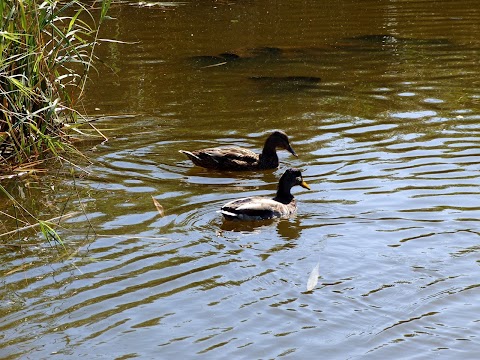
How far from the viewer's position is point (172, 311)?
7.05m

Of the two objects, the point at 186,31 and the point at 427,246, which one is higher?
the point at 186,31

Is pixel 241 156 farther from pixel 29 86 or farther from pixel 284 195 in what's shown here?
pixel 29 86

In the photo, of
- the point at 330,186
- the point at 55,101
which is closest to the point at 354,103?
the point at 330,186

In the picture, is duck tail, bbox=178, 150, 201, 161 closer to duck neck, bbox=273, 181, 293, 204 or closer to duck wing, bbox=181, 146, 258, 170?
duck wing, bbox=181, 146, 258, 170

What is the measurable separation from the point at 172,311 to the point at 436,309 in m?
1.89

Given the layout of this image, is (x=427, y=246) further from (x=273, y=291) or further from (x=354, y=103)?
(x=354, y=103)

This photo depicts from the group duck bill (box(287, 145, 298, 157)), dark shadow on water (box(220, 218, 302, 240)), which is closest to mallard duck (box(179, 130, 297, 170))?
duck bill (box(287, 145, 298, 157))

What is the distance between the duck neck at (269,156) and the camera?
11102 millimetres

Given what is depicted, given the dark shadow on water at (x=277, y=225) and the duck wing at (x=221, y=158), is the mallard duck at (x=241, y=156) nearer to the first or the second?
the duck wing at (x=221, y=158)

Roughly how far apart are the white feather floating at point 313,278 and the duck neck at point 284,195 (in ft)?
5.73

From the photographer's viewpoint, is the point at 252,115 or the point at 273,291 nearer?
the point at 273,291

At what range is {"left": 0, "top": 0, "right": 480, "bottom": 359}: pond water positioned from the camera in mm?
6730

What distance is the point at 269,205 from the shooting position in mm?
9266

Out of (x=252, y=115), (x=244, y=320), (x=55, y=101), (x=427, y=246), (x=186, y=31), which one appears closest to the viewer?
(x=244, y=320)
